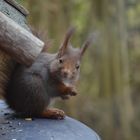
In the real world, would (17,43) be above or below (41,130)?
above

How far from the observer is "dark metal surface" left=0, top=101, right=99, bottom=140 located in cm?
202

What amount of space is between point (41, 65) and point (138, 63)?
622 centimetres

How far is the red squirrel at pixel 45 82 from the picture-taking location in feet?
7.32

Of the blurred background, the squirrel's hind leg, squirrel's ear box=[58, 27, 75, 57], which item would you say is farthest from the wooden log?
the blurred background

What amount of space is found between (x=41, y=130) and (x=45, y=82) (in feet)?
0.86

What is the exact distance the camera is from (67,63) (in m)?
2.24

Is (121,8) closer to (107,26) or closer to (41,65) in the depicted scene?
(107,26)

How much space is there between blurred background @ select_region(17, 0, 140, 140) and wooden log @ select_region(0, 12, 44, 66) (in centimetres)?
445

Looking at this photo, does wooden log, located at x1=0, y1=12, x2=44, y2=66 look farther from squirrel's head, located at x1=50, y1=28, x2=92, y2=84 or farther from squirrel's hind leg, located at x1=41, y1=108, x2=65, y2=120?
squirrel's hind leg, located at x1=41, y1=108, x2=65, y2=120

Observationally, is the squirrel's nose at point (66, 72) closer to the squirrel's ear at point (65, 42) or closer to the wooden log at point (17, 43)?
the squirrel's ear at point (65, 42)

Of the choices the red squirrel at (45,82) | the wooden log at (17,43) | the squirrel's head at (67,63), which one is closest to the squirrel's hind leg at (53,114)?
the red squirrel at (45,82)

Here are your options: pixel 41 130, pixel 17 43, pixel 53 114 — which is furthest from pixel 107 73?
pixel 17 43

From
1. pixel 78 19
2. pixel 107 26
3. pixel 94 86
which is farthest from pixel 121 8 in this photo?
pixel 94 86

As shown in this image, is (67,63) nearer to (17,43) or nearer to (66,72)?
(66,72)
